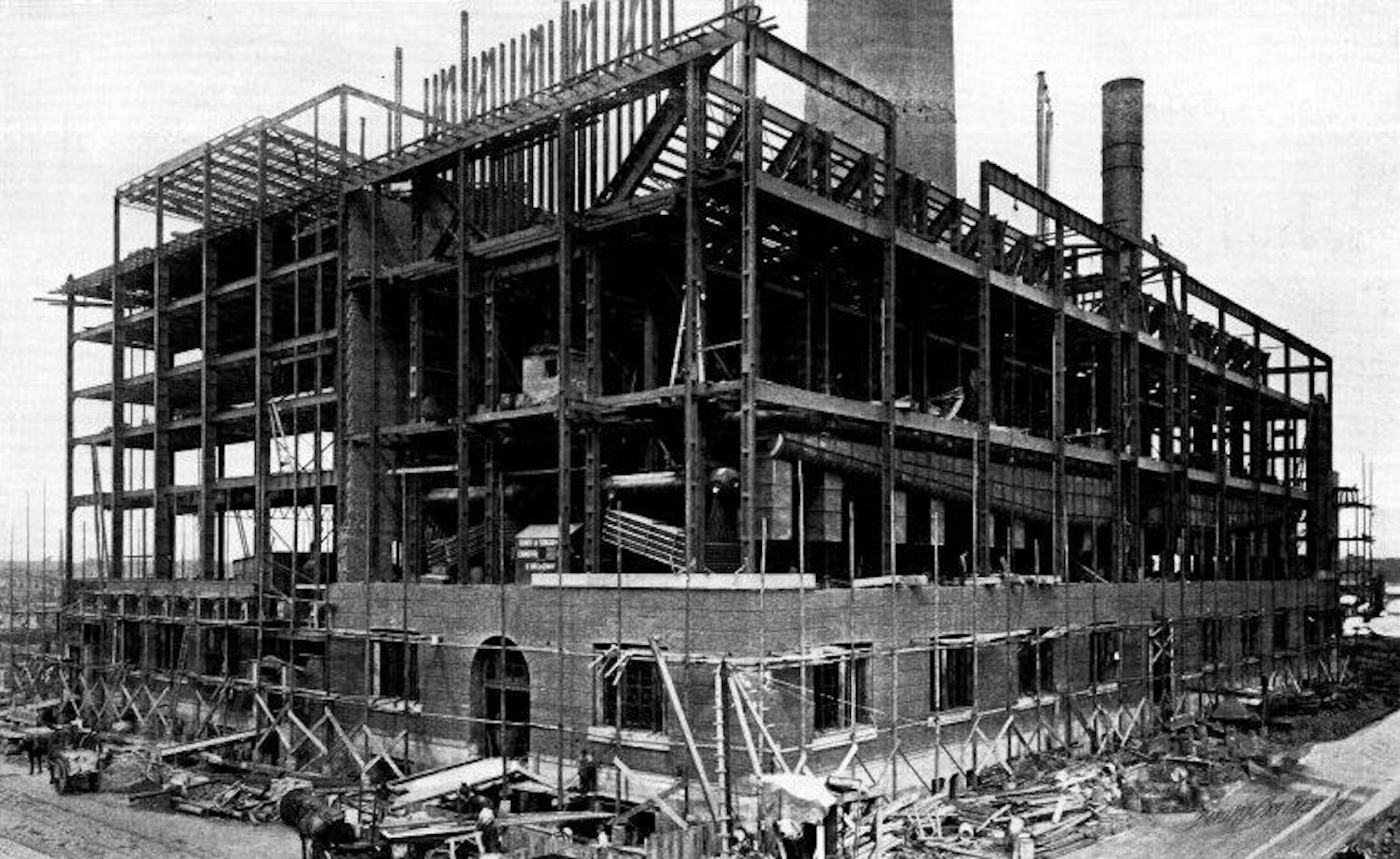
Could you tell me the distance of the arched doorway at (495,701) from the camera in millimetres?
25453

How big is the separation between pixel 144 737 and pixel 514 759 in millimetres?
16708

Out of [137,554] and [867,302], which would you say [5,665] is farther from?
[867,302]

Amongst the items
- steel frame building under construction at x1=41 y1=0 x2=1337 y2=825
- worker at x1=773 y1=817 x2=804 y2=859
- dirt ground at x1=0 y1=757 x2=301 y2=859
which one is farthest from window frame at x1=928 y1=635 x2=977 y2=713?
dirt ground at x1=0 y1=757 x2=301 y2=859

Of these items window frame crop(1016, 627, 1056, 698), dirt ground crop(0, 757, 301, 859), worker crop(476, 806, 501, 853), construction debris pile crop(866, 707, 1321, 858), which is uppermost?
window frame crop(1016, 627, 1056, 698)

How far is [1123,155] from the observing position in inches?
1746

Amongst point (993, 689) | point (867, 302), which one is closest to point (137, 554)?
point (867, 302)

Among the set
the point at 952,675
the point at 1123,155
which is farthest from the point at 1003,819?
the point at 1123,155

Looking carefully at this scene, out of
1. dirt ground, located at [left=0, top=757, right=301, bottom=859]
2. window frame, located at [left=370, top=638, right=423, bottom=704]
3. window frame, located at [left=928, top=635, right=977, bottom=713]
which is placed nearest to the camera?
dirt ground, located at [left=0, top=757, right=301, bottom=859]

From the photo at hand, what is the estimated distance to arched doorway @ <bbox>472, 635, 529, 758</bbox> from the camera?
1002 inches

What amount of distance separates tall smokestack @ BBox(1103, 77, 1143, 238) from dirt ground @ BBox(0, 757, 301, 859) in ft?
116

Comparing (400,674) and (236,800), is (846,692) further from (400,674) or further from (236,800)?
(236,800)

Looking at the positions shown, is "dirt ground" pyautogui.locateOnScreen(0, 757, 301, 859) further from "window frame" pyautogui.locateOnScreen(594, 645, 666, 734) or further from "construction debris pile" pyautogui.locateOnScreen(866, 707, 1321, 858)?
"construction debris pile" pyautogui.locateOnScreen(866, 707, 1321, 858)

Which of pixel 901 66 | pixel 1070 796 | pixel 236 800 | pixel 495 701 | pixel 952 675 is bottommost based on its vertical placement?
pixel 236 800

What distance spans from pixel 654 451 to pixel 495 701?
6597 mm
